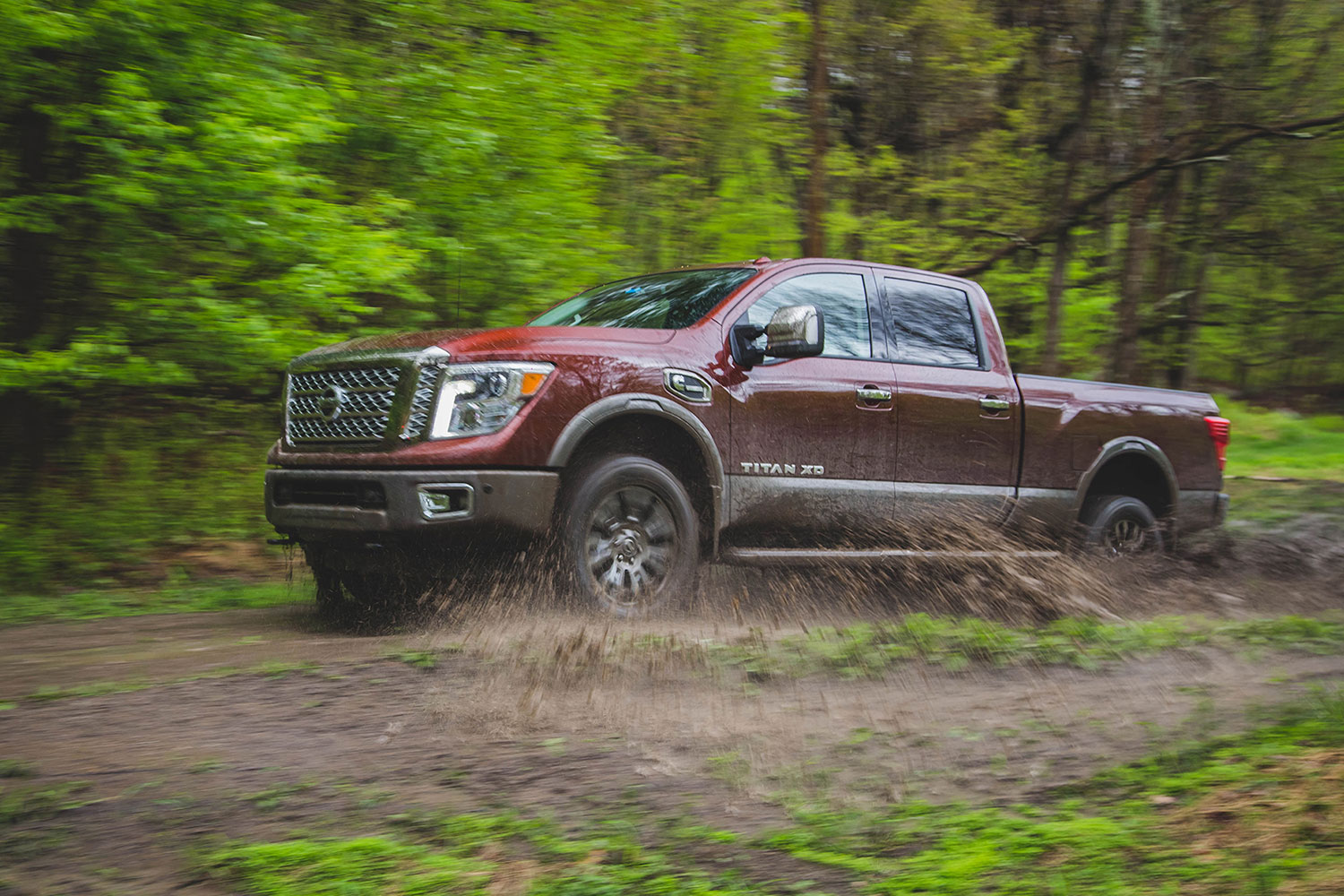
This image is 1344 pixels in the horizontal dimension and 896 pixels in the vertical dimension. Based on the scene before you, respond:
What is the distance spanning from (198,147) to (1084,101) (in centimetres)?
1065

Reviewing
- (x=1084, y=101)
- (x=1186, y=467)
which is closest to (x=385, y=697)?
(x=1186, y=467)

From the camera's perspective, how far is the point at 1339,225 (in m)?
17.0

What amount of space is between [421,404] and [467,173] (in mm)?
4055

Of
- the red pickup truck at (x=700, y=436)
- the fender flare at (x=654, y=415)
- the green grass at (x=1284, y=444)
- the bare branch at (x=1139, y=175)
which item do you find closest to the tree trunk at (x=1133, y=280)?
the bare branch at (x=1139, y=175)

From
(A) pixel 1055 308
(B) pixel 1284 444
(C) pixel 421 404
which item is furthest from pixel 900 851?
(B) pixel 1284 444

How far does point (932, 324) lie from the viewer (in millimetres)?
6949

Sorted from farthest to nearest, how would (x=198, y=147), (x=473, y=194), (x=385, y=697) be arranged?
(x=473, y=194), (x=198, y=147), (x=385, y=697)

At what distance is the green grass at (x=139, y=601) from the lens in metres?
6.30

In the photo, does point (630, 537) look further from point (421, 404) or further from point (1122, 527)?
point (1122, 527)

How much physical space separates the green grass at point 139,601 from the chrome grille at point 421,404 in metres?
2.22

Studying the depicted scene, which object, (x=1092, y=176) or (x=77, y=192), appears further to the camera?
(x=1092, y=176)

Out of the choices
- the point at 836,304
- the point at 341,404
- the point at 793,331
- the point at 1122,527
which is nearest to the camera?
the point at 341,404

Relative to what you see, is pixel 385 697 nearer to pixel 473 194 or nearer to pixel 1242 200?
pixel 473 194

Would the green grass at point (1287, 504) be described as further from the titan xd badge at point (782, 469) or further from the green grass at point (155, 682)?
the green grass at point (155, 682)
